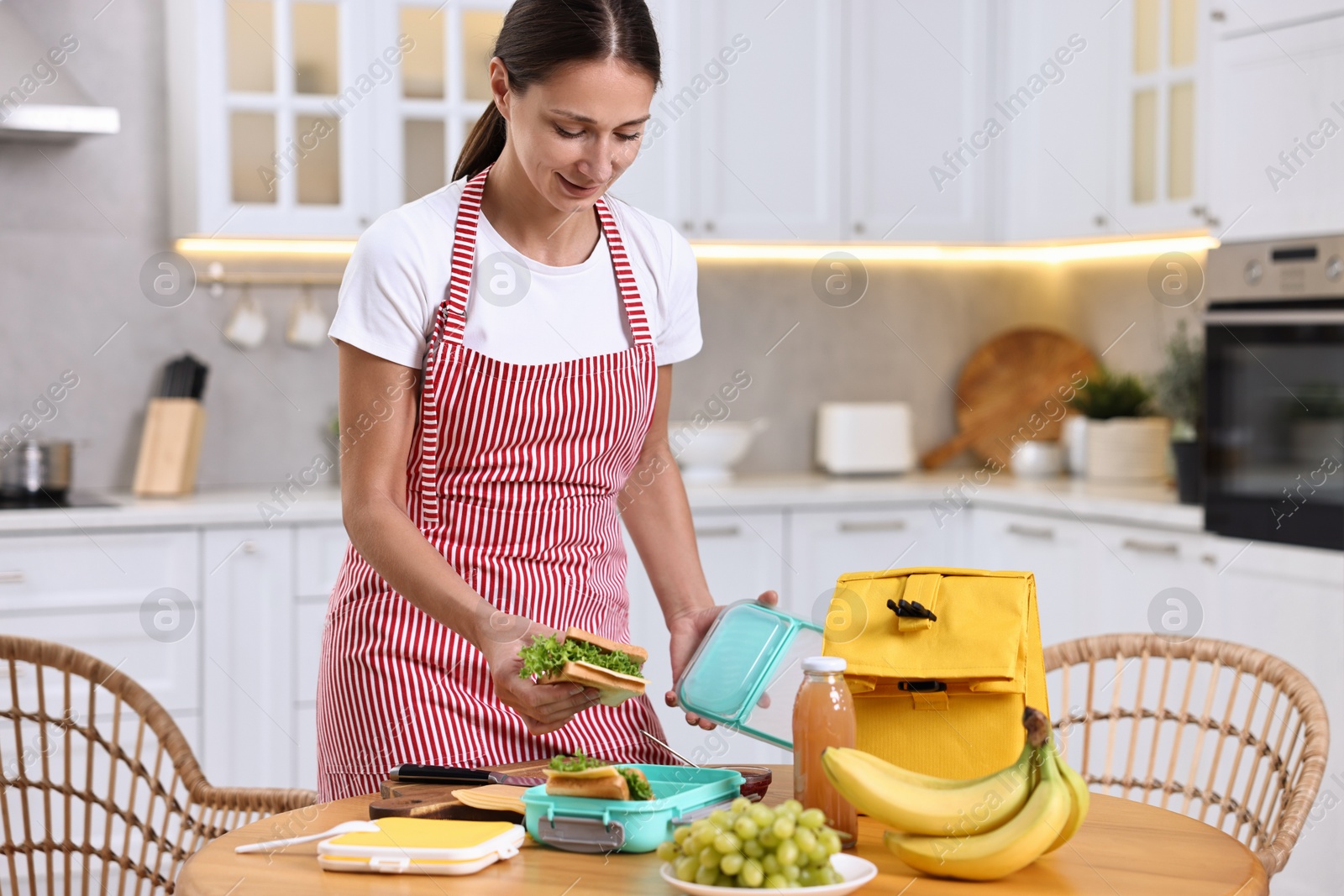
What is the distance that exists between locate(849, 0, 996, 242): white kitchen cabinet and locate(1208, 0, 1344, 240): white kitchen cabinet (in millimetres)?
928

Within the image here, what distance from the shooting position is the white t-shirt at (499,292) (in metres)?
1.50

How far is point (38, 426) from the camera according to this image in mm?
3512

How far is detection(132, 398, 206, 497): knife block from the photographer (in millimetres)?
3424

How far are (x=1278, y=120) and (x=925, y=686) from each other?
6.62ft

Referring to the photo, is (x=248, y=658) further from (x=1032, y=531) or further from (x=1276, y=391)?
(x=1276, y=391)

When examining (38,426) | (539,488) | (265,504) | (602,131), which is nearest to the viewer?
(602,131)

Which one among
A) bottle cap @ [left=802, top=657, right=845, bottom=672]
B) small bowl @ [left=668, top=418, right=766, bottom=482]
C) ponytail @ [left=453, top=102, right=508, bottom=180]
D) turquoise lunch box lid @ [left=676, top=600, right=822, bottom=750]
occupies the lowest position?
turquoise lunch box lid @ [left=676, top=600, right=822, bottom=750]

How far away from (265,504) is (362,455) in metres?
1.79

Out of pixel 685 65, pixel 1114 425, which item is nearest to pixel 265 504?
pixel 685 65

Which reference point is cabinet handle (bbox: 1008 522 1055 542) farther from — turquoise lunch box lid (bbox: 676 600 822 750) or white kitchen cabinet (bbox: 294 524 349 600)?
turquoise lunch box lid (bbox: 676 600 822 750)

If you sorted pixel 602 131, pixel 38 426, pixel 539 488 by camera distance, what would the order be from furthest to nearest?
pixel 38 426
pixel 539 488
pixel 602 131

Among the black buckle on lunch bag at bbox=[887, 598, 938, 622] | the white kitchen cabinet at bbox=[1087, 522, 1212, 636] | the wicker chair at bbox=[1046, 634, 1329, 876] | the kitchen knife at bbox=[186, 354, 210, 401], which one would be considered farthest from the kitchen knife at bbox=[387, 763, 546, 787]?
the kitchen knife at bbox=[186, 354, 210, 401]

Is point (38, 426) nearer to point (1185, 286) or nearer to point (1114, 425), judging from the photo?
point (1114, 425)

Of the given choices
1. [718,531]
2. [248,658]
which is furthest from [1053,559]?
[248,658]
